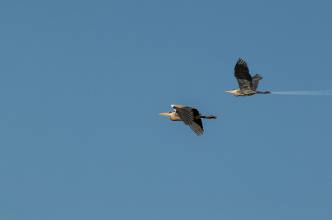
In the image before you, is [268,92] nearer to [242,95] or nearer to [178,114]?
[242,95]

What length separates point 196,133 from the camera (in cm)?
14038

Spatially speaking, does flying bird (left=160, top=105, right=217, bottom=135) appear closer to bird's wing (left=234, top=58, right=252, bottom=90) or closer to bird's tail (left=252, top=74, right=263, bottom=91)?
bird's wing (left=234, top=58, right=252, bottom=90)

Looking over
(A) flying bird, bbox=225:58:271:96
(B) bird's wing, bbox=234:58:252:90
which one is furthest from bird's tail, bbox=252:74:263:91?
(B) bird's wing, bbox=234:58:252:90

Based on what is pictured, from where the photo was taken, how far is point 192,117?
5595 inches

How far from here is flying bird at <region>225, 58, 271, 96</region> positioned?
155 meters

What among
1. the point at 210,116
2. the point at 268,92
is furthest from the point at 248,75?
the point at 210,116

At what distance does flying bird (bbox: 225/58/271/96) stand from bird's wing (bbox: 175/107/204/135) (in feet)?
52.0

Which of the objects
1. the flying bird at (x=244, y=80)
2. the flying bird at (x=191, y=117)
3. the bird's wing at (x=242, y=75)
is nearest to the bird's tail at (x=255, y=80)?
the flying bird at (x=244, y=80)

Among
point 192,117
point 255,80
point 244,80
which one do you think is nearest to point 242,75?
point 244,80

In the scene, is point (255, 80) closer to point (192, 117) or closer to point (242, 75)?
point (242, 75)

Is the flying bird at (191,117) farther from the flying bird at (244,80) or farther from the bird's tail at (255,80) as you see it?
the bird's tail at (255,80)

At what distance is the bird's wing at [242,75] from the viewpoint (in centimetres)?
15512

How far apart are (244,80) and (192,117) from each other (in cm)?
1820

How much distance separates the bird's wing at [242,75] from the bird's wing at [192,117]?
15735 millimetres
